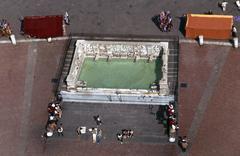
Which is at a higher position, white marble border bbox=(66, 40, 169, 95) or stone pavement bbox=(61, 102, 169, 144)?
white marble border bbox=(66, 40, 169, 95)

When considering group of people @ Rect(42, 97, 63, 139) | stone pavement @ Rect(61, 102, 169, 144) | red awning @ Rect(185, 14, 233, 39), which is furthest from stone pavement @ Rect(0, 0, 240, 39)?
group of people @ Rect(42, 97, 63, 139)

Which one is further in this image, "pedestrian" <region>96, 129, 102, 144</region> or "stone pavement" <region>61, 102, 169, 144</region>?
"stone pavement" <region>61, 102, 169, 144</region>

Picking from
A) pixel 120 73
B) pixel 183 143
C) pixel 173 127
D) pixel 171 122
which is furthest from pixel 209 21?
pixel 183 143


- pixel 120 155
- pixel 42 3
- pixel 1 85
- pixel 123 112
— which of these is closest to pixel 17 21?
pixel 42 3

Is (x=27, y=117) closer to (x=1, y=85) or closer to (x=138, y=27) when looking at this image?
(x=1, y=85)

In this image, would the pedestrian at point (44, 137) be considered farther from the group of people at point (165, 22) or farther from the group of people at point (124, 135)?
the group of people at point (165, 22)

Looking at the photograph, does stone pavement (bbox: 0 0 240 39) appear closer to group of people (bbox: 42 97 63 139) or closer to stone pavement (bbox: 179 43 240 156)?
stone pavement (bbox: 179 43 240 156)
